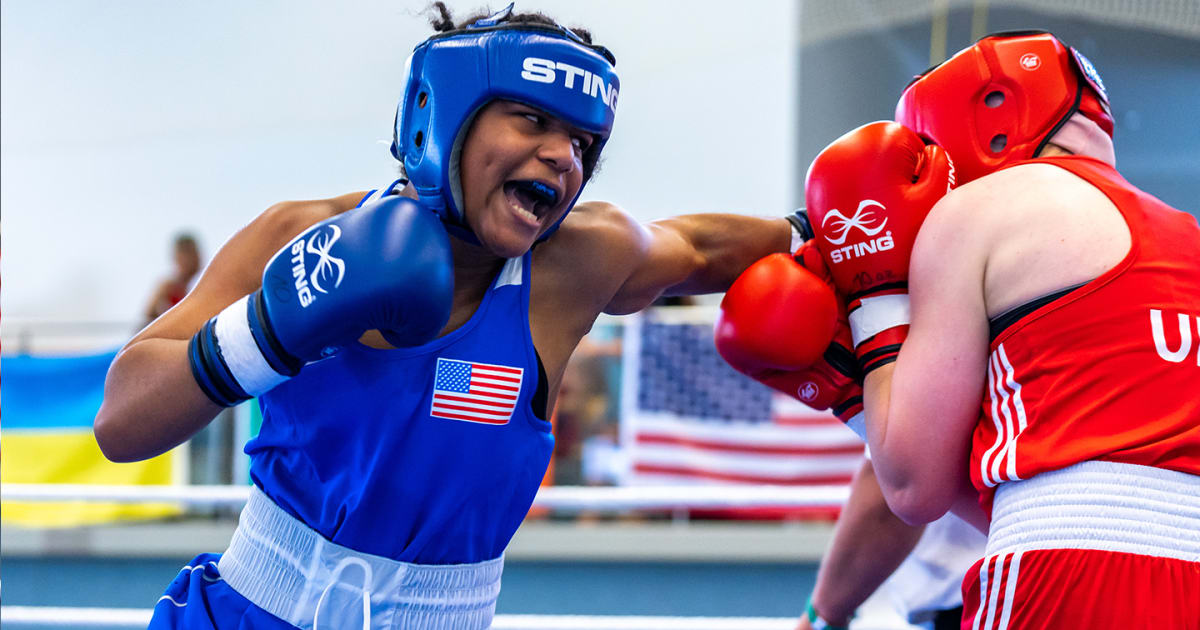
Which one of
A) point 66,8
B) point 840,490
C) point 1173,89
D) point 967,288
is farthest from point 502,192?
point 66,8

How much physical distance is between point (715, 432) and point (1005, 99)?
11.2 feet

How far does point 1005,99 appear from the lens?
5.30 ft

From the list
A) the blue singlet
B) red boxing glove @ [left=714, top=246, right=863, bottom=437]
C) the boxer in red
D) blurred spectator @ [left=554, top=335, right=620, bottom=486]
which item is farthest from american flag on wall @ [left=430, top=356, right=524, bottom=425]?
blurred spectator @ [left=554, top=335, right=620, bottom=486]

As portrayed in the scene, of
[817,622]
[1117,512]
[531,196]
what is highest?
[531,196]

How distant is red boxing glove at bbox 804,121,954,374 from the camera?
1612 millimetres

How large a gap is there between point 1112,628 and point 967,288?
0.47 meters

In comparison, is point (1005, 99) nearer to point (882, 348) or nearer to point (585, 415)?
point (882, 348)

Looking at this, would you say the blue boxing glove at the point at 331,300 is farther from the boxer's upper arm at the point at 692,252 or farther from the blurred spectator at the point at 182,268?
the blurred spectator at the point at 182,268

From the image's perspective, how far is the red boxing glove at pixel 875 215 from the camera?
1.61 meters

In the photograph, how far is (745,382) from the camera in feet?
16.1

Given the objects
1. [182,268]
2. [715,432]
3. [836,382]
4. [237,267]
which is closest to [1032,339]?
A: [836,382]

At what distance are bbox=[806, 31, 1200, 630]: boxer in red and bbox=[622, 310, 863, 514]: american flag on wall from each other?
3247 mm

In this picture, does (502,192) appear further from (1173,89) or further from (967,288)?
(1173,89)

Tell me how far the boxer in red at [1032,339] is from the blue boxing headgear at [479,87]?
1.61 feet
